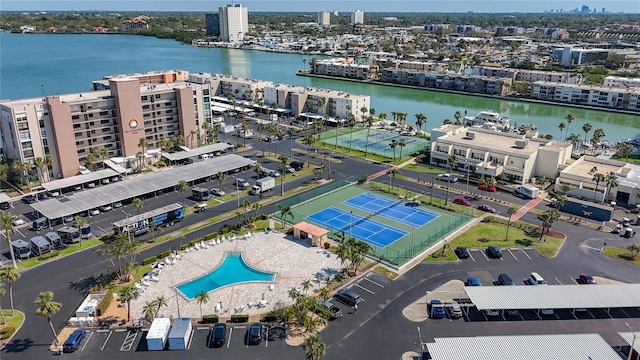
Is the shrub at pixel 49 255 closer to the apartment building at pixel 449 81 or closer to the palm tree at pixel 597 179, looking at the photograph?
the palm tree at pixel 597 179

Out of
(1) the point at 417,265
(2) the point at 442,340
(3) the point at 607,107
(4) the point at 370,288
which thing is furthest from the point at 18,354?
(3) the point at 607,107

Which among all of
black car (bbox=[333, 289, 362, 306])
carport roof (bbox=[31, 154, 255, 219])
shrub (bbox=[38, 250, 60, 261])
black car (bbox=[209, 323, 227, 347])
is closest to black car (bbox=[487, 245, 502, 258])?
black car (bbox=[333, 289, 362, 306])

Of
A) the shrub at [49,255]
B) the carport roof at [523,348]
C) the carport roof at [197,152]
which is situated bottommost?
the shrub at [49,255]

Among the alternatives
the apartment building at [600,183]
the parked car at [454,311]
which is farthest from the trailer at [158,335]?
the apartment building at [600,183]

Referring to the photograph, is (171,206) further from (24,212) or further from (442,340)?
(442,340)

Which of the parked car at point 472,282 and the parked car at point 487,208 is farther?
the parked car at point 487,208

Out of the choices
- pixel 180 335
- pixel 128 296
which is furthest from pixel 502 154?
pixel 128 296

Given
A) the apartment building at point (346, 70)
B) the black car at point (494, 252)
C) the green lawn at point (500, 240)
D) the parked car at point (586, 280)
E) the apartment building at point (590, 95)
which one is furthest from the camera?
the apartment building at point (346, 70)

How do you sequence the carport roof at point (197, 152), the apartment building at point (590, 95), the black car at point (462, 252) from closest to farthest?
the black car at point (462, 252), the carport roof at point (197, 152), the apartment building at point (590, 95)
